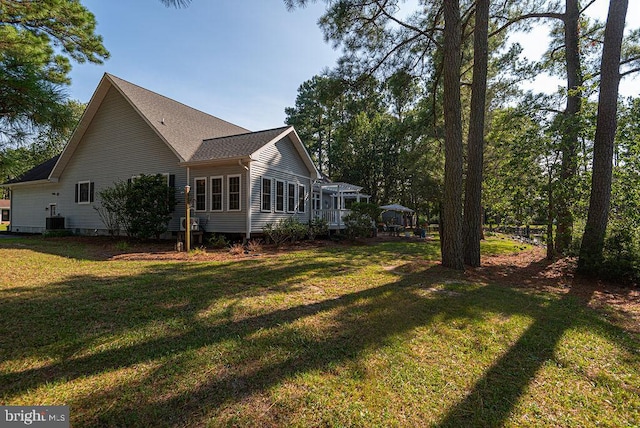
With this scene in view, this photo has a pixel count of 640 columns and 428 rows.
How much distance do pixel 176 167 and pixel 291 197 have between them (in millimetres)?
5231

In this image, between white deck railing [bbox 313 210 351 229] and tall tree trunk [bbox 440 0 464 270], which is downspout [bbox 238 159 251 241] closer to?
white deck railing [bbox 313 210 351 229]

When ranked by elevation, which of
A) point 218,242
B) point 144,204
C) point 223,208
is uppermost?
point 144,204

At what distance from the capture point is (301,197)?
15.0m

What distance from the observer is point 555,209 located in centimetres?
869

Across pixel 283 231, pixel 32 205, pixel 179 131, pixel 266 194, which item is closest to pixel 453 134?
pixel 283 231

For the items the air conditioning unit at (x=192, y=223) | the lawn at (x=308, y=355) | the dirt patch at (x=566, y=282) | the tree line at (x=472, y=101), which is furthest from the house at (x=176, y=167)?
the dirt patch at (x=566, y=282)

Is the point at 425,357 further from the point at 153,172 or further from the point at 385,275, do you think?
→ the point at 153,172

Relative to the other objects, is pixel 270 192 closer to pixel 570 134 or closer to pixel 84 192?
pixel 84 192

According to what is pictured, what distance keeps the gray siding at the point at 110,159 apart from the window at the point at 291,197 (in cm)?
465

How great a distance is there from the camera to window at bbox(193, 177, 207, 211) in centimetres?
1202

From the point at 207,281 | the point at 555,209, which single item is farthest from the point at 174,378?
the point at 555,209

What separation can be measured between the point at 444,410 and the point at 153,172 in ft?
45.7

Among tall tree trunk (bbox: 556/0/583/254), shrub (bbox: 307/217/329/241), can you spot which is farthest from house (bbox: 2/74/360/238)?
tall tree trunk (bbox: 556/0/583/254)

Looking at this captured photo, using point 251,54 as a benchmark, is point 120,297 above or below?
below
